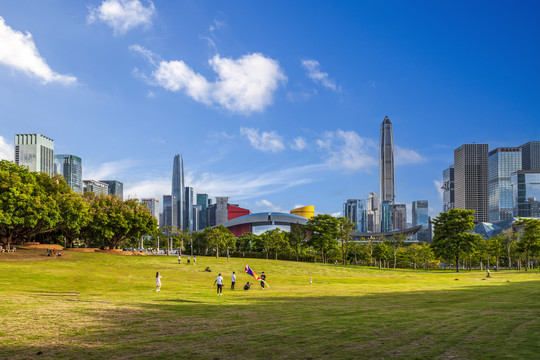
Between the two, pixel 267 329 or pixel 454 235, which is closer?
pixel 267 329

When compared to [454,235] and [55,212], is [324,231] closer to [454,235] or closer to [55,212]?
[454,235]

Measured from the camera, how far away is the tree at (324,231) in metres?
101

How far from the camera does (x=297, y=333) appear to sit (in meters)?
17.2

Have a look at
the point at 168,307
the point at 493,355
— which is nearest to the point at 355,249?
the point at 168,307

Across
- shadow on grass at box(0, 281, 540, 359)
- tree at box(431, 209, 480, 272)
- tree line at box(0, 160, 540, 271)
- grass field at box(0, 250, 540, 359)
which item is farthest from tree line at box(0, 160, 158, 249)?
tree at box(431, 209, 480, 272)

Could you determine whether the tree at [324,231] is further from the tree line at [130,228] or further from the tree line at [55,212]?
the tree line at [55,212]

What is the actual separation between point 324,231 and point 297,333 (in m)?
86.4

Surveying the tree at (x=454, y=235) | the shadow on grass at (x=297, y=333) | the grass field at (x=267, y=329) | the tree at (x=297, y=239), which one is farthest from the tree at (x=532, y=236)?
the shadow on grass at (x=297, y=333)

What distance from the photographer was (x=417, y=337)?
54.3 ft

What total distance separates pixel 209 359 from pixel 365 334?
285 inches

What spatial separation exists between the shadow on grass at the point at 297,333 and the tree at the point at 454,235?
62.3m

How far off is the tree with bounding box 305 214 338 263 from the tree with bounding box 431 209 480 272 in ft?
78.2

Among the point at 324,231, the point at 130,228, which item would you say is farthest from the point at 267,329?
the point at 324,231

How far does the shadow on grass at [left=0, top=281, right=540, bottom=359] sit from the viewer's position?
45.2 ft
